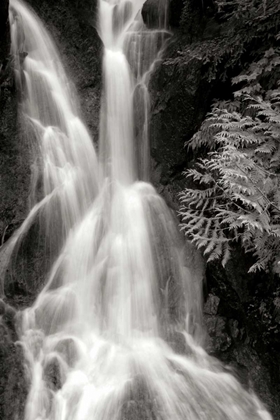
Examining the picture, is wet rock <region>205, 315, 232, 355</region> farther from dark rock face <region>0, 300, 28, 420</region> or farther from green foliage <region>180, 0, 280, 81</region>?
green foliage <region>180, 0, 280, 81</region>

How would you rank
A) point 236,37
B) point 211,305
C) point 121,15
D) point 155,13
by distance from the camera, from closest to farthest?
point 211,305
point 236,37
point 155,13
point 121,15

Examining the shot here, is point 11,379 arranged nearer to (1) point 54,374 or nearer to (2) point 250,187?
(1) point 54,374

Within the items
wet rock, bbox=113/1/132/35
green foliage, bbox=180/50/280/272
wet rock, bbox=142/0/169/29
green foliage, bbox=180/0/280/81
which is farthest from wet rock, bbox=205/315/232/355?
wet rock, bbox=113/1/132/35

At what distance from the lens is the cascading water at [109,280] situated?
5.12 meters

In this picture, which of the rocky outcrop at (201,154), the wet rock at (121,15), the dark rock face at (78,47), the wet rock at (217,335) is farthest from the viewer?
the wet rock at (121,15)

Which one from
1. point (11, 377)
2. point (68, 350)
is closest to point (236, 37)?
point (68, 350)

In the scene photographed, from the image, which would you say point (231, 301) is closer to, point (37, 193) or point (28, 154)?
point (37, 193)

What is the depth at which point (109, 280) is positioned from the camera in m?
6.77

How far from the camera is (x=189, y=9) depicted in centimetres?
951

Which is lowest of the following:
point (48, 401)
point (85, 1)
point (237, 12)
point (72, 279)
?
point (48, 401)

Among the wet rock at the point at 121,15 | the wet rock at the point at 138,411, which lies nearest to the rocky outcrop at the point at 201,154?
the wet rock at the point at 138,411

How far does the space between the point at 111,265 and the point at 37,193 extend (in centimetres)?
216

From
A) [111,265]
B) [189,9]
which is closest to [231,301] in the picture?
[111,265]

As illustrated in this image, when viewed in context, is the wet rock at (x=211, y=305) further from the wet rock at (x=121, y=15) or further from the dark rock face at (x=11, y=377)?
the wet rock at (x=121, y=15)
